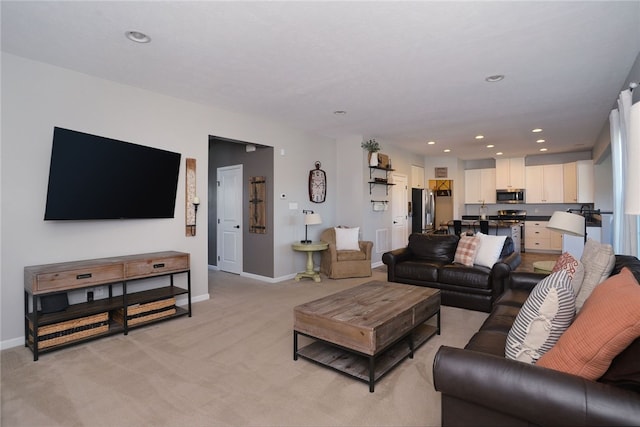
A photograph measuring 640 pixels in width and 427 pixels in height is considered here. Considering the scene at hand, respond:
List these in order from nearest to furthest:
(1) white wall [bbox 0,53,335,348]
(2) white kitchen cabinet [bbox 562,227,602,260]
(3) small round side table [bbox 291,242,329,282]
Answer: (1) white wall [bbox 0,53,335,348] → (2) white kitchen cabinet [bbox 562,227,602,260] → (3) small round side table [bbox 291,242,329,282]

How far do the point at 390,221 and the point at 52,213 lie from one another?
598cm

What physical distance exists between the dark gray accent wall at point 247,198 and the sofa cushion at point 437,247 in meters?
2.38

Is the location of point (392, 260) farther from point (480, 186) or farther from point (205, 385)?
point (480, 186)

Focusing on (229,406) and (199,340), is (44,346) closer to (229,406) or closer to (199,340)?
(199,340)

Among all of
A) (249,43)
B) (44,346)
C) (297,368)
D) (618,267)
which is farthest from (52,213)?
(618,267)

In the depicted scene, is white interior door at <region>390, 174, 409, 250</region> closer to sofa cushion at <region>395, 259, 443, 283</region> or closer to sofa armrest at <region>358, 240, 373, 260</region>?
sofa armrest at <region>358, 240, 373, 260</region>

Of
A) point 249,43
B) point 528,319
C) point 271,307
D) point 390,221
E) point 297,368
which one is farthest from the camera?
point 390,221

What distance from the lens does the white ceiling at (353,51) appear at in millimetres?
2330

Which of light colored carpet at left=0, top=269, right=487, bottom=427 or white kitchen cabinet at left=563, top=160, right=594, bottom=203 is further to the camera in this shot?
white kitchen cabinet at left=563, top=160, right=594, bottom=203

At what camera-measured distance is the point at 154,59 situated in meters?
3.10

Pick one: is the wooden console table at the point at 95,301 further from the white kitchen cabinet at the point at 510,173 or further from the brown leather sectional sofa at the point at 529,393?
the white kitchen cabinet at the point at 510,173

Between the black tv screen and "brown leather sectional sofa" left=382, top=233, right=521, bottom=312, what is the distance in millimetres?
3065

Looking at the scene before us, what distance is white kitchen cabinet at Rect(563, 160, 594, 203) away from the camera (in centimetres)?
780

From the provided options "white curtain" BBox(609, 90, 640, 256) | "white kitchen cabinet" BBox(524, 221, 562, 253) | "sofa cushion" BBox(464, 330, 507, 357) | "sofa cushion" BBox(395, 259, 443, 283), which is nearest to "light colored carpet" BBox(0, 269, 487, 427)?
"sofa cushion" BBox(464, 330, 507, 357)
